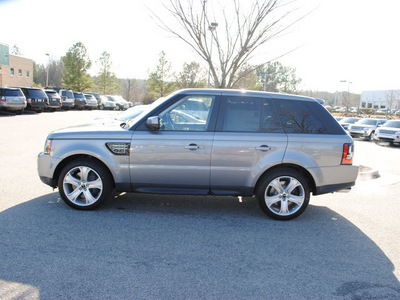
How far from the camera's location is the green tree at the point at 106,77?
204ft

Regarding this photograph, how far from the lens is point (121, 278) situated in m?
3.08

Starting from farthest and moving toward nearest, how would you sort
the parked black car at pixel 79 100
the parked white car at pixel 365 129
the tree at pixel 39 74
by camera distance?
the tree at pixel 39 74 < the parked black car at pixel 79 100 < the parked white car at pixel 365 129

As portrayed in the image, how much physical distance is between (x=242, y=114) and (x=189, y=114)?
2.59ft

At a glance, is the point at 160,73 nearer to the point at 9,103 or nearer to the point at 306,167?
the point at 9,103

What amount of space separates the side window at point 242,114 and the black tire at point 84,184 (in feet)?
6.24

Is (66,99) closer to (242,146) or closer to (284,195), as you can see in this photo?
(242,146)

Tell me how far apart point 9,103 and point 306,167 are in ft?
72.2

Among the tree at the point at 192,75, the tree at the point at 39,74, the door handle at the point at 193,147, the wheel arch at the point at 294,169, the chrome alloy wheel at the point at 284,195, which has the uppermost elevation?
the tree at the point at 39,74

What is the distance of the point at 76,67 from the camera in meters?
53.8

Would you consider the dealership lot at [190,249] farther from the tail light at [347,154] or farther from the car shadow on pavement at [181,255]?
the tail light at [347,154]

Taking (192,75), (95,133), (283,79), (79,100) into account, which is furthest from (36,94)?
(283,79)

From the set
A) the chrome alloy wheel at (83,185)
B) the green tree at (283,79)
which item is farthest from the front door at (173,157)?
the green tree at (283,79)

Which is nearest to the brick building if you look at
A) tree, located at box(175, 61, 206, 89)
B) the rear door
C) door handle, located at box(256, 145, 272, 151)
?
tree, located at box(175, 61, 206, 89)

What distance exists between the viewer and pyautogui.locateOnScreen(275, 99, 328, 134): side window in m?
4.90
